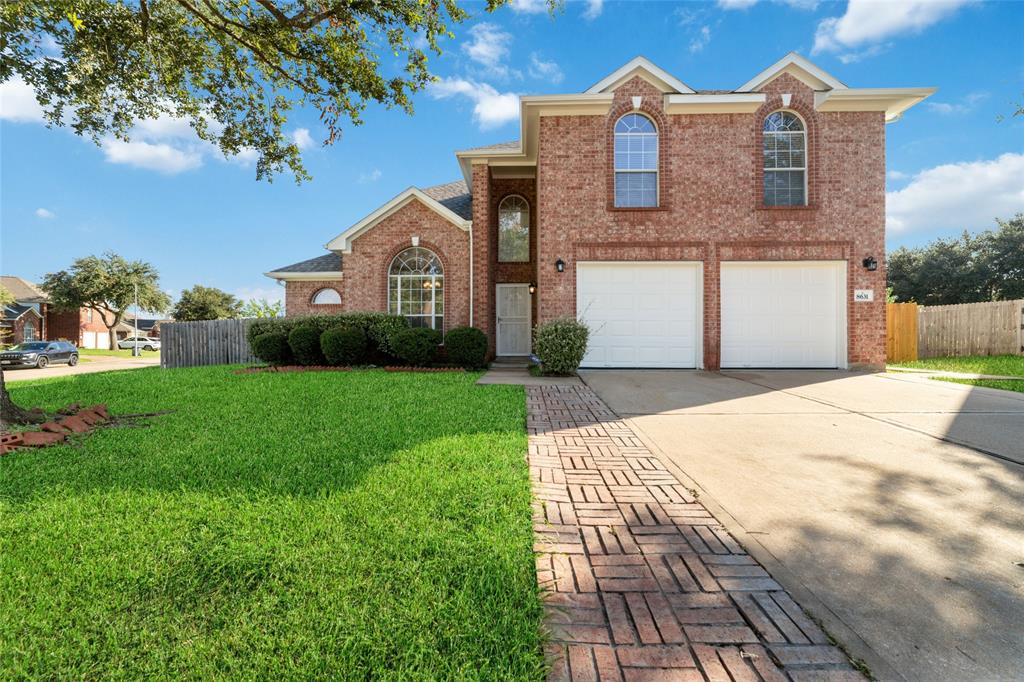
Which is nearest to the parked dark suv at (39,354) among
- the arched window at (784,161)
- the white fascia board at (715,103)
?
the white fascia board at (715,103)

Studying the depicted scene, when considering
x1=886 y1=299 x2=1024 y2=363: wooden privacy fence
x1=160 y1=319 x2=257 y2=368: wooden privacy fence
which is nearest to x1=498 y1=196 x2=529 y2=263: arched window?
x1=160 y1=319 x2=257 y2=368: wooden privacy fence

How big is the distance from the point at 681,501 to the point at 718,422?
2.42 metres

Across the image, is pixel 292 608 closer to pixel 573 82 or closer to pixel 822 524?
pixel 822 524

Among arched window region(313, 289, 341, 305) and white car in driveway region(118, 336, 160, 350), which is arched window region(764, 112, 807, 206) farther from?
white car in driveway region(118, 336, 160, 350)

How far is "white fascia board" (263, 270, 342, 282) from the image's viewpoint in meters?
13.8

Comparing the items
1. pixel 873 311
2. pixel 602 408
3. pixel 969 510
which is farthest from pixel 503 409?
pixel 873 311

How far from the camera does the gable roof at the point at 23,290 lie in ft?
120

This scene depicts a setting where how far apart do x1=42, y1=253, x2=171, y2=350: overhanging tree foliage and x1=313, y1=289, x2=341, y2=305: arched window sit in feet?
108

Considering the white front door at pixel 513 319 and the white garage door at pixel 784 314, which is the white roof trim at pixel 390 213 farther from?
the white garage door at pixel 784 314

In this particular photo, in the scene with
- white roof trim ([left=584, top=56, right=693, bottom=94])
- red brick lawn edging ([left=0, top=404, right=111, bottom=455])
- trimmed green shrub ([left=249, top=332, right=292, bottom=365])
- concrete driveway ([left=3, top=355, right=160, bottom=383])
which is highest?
white roof trim ([left=584, top=56, right=693, bottom=94])

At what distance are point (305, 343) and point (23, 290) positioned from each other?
47982 millimetres

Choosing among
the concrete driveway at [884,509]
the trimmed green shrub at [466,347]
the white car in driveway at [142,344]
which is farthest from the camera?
the white car in driveway at [142,344]

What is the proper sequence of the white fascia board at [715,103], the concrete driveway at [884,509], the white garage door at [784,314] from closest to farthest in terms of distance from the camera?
the concrete driveway at [884,509] < the white fascia board at [715,103] < the white garage door at [784,314]

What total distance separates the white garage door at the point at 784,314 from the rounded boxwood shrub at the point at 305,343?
9.36 metres
